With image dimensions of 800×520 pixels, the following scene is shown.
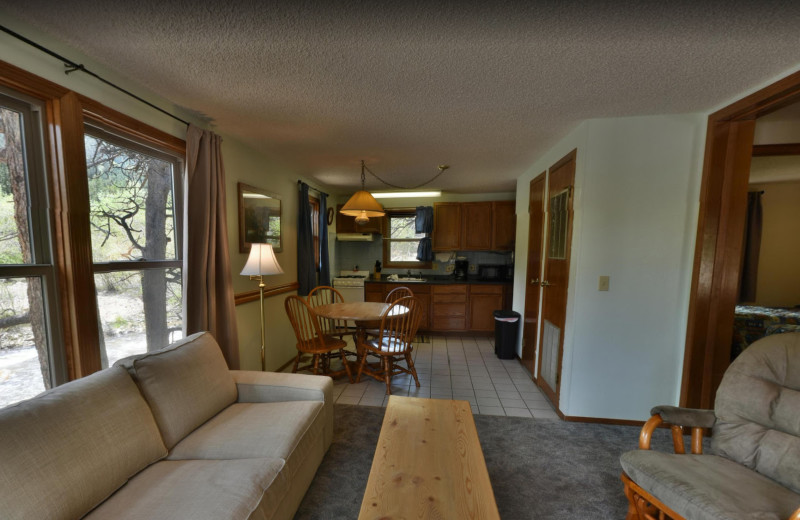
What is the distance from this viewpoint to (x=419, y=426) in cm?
149

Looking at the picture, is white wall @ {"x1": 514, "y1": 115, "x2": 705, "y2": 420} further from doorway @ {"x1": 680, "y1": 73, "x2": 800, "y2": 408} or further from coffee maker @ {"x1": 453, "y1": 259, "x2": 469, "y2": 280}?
coffee maker @ {"x1": 453, "y1": 259, "x2": 469, "y2": 280}

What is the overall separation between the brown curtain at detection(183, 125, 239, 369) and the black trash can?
2936mm

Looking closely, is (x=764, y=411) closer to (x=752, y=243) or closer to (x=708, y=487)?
(x=708, y=487)

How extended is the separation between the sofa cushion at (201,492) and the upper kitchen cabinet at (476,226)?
395 centimetres

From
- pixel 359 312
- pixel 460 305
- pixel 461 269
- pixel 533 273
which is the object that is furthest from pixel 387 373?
pixel 461 269

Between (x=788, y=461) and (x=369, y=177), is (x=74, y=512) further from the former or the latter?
(x=369, y=177)

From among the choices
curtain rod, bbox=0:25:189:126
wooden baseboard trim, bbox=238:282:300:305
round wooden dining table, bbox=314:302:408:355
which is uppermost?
curtain rod, bbox=0:25:189:126

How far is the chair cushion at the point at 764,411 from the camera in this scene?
120 centimetres

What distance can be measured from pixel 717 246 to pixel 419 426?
2.30 metres

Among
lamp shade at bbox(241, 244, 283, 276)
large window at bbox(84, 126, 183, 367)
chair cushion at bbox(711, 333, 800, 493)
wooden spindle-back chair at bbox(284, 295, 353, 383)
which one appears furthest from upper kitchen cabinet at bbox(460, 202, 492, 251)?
large window at bbox(84, 126, 183, 367)

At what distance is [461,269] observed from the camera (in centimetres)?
468

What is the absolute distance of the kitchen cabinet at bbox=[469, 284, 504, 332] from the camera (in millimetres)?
4316

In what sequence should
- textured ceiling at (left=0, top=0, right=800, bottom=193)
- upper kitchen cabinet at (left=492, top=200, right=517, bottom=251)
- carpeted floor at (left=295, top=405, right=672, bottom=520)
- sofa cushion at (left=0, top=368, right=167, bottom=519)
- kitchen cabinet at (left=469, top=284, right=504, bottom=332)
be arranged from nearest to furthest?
sofa cushion at (left=0, top=368, right=167, bottom=519)
textured ceiling at (left=0, top=0, right=800, bottom=193)
carpeted floor at (left=295, top=405, right=672, bottom=520)
kitchen cabinet at (left=469, top=284, right=504, bottom=332)
upper kitchen cabinet at (left=492, top=200, right=517, bottom=251)

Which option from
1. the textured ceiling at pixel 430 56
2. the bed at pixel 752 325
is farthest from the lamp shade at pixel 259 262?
the bed at pixel 752 325
